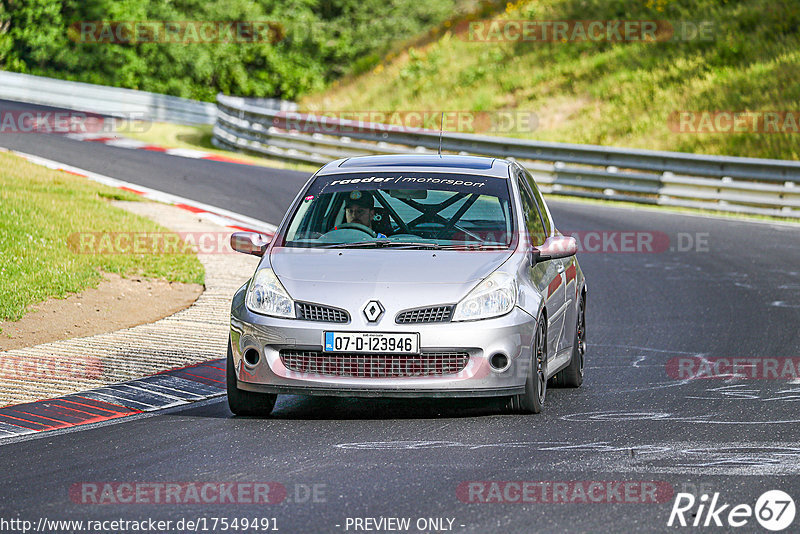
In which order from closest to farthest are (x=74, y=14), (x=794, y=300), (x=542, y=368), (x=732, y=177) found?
(x=542, y=368) < (x=794, y=300) < (x=732, y=177) < (x=74, y=14)

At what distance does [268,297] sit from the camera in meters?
7.77

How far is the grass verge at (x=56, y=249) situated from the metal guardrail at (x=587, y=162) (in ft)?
30.0

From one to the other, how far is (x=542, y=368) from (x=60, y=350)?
165 inches

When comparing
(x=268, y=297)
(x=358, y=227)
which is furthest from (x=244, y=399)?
(x=358, y=227)

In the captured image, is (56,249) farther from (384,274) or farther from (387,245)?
(384,274)

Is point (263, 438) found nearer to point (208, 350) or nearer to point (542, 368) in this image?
point (542, 368)

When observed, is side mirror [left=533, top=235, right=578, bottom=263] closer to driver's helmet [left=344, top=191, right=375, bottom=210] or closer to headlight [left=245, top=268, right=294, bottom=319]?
driver's helmet [left=344, top=191, right=375, bottom=210]

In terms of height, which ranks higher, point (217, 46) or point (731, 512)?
point (731, 512)

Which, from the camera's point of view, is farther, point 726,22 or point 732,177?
point 726,22

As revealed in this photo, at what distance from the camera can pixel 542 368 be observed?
800 cm

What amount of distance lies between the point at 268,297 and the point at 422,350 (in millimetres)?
1051

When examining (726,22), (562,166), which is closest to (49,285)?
(562,166)

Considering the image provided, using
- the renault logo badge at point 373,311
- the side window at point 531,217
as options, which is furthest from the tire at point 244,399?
the side window at point 531,217

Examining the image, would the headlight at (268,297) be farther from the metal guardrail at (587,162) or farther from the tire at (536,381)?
the metal guardrail at (587,162)
